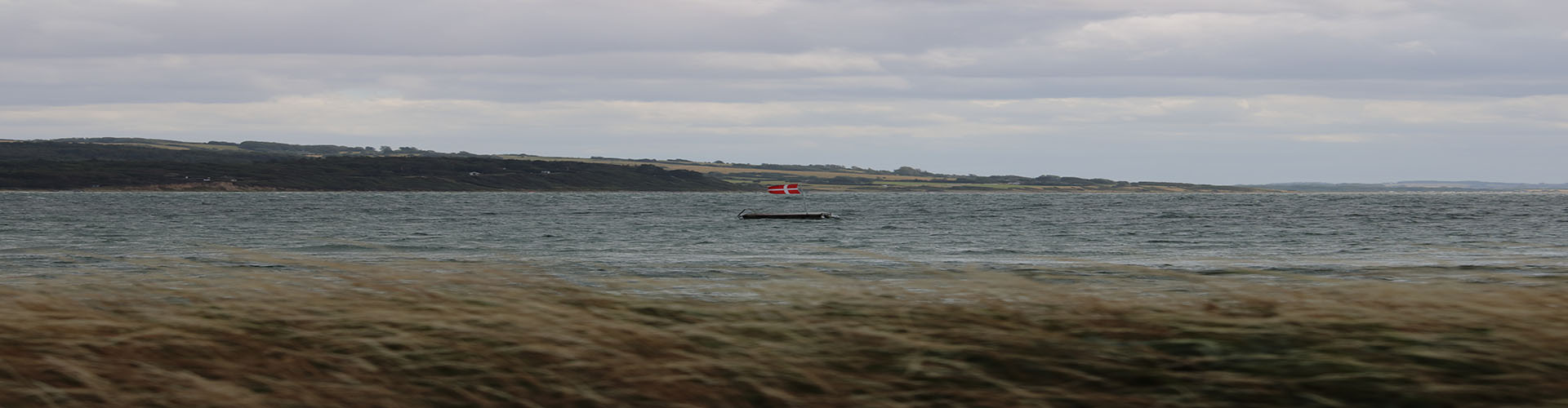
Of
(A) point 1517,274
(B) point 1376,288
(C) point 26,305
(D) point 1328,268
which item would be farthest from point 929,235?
(C) point 26,305

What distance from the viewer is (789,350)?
8391 mm

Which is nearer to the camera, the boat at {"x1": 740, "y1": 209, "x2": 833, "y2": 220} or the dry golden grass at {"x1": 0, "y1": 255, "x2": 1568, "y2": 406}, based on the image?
the dry golden grass at {"x1": 0, "y1": 255, "x2": 1568, "y2": 406}

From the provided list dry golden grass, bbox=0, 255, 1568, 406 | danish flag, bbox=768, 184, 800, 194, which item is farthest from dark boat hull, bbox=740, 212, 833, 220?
dry golden grass, bbox=0, 255, 1568, 406

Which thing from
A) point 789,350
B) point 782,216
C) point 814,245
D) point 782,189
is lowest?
point 782,216

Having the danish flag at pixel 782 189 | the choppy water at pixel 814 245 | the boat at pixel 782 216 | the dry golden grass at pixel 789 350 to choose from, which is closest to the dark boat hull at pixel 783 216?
the boat at pixel 782 216

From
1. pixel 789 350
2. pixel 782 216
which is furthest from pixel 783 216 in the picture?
pixel 789 350

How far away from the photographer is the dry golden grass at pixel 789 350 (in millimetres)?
6785

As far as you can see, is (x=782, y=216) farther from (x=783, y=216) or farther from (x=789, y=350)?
(x=789, y=350)

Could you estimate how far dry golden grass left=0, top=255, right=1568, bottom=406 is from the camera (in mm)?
6785

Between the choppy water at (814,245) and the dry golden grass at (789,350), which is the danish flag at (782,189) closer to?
the choppy water at (814,245)

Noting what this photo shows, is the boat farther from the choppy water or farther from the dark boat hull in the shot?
the choppy water

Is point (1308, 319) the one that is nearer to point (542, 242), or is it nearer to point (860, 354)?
point (860, 354)

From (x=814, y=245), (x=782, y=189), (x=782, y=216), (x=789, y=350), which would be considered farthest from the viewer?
(x=782, y=216)

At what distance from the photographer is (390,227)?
7206cm
